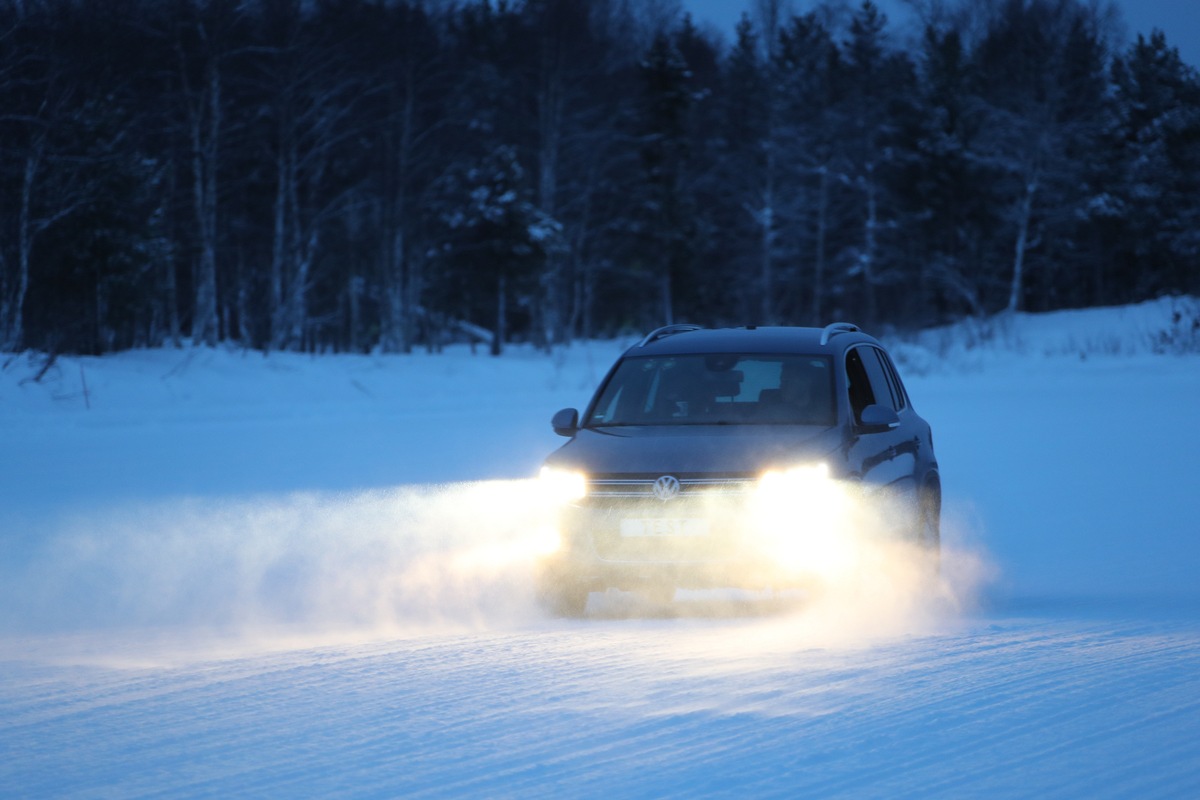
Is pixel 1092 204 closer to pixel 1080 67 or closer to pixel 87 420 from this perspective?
pixel 1080 67

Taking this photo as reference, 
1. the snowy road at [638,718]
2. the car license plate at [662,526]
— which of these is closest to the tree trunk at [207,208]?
the car license plate at [662,526]

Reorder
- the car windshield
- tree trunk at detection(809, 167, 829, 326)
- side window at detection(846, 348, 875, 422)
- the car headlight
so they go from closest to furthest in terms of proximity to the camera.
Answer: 1. the car headlight
2. the car windshield
3. side window at detection(846, 348, 875, 422)
4. tree trunk at detection(809, 167, 829, 326)

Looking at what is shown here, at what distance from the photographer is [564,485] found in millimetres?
8586

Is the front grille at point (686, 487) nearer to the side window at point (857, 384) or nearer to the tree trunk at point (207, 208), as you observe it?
the side window at point (857, 384)

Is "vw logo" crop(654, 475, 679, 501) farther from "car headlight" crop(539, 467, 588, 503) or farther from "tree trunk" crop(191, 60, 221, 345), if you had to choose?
"tree trunk" crop(191, 60, 221, 345)

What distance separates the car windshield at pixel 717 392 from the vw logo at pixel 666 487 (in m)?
0.95

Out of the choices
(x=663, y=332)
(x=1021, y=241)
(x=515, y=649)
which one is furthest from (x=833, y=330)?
(x=1021, y=241)

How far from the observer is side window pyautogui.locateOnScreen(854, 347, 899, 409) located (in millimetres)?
9844

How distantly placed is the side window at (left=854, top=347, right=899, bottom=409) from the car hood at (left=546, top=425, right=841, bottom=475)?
1.04m

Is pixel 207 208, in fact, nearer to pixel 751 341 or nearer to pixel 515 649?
pixel 751 341

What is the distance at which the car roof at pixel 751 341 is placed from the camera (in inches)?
379

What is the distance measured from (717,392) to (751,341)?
469 millimetres

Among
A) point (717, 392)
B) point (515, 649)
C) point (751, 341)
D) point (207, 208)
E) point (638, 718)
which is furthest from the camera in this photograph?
point (207, 208)

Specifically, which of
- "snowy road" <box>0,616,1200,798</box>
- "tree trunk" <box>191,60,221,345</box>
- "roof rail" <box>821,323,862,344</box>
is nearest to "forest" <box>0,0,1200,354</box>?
"tree trunk" <box>191,60,221,345</box>
